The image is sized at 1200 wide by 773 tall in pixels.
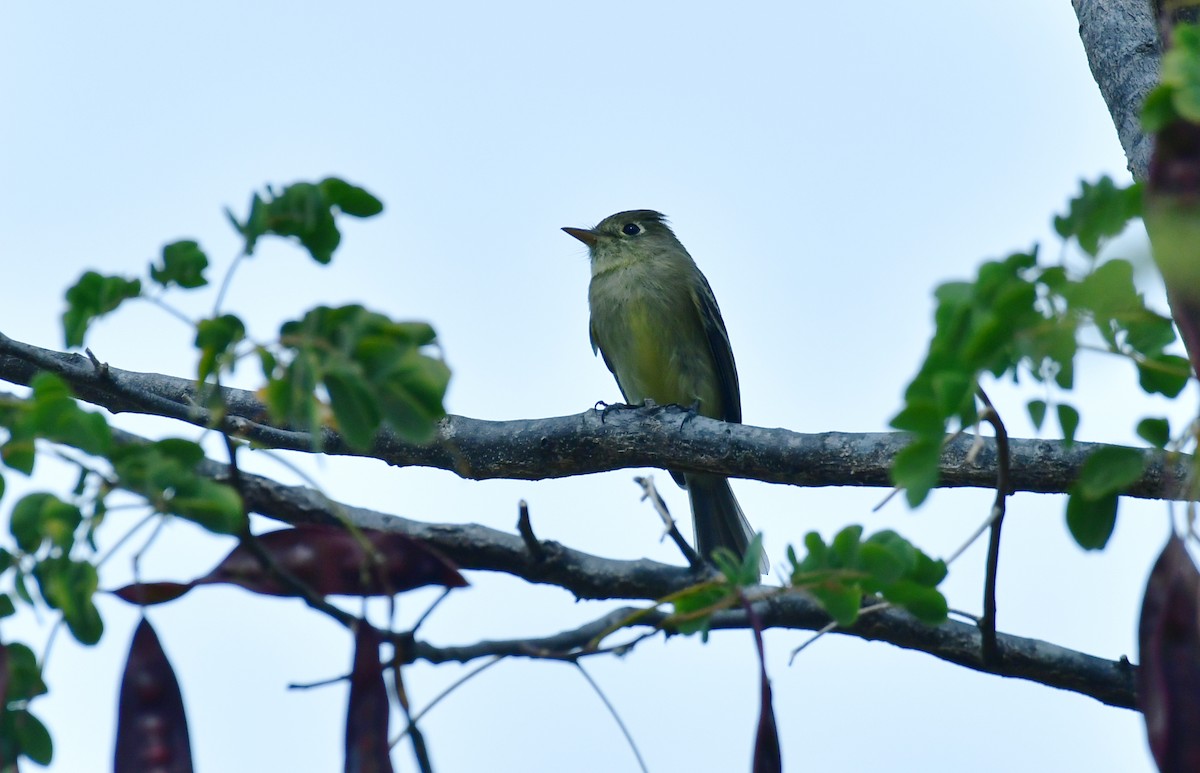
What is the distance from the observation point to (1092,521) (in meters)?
2.27

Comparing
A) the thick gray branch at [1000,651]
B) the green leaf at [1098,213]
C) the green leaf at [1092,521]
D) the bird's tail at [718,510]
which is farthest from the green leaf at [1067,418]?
the bird's tail at [718,510]

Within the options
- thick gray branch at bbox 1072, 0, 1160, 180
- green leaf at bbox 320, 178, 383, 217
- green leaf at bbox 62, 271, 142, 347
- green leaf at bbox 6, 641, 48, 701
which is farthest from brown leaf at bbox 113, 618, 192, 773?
thick gray branch at bbox 1072, 0, 1160, 180

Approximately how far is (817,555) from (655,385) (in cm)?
636

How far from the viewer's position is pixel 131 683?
2102 mm

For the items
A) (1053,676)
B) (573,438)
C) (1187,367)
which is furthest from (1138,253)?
(573,438)

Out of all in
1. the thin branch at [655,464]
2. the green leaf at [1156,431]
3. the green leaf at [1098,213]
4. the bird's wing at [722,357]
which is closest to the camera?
the green leaf at [1098,213]

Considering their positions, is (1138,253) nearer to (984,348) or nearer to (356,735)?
(984,348)

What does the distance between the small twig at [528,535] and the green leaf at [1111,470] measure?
1072 millimetres

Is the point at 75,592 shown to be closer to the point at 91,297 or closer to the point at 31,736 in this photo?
the point at 31,736

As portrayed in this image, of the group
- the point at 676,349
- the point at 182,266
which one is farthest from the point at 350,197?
the point at 676,349

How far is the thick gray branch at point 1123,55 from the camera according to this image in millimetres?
4992

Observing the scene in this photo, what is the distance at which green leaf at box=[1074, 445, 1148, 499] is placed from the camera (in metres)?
2.13

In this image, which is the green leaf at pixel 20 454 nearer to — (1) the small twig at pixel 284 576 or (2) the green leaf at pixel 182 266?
(1) the small twig at pixel 284 576

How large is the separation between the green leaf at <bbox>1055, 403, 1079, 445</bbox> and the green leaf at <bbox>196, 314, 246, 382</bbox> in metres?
1.37
